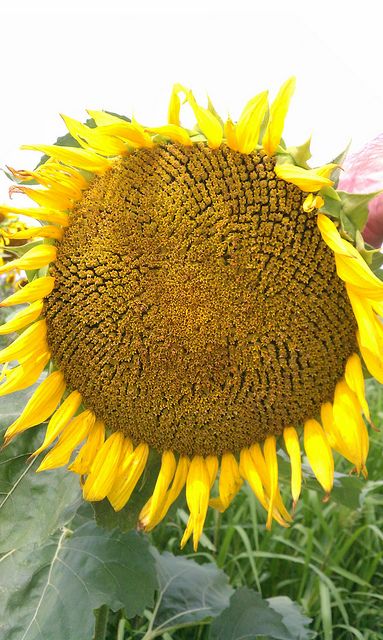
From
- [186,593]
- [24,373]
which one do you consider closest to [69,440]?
[24,373]

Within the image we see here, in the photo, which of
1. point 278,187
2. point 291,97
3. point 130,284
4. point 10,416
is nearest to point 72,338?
point 130,284

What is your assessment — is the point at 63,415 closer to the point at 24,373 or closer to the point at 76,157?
the point at 24,373

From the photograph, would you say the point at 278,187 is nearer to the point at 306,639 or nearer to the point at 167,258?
the point at 167,258

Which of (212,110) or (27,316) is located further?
(27,316)

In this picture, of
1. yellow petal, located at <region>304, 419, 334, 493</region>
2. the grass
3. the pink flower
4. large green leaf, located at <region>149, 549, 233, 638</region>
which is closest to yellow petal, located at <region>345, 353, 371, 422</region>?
yellow petal, located at <region>304, 419, 334, 493</region>

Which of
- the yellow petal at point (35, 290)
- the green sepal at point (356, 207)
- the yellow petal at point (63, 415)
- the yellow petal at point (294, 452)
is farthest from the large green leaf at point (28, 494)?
the green sepal at point (356, 207)

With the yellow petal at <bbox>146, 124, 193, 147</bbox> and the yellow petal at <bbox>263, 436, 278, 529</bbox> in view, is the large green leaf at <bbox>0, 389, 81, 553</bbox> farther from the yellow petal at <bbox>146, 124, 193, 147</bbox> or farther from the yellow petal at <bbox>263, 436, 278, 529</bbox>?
the yellow petal at <bbox>146, 124, 193, 147</bbox>

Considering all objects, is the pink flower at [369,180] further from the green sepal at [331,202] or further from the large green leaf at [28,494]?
the large green leaf at [28,494]
